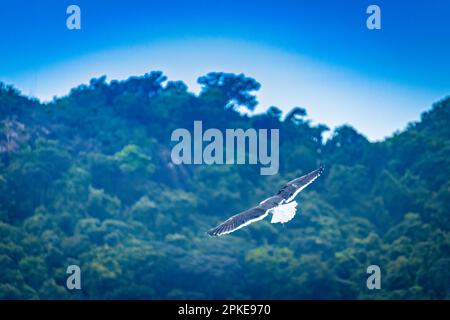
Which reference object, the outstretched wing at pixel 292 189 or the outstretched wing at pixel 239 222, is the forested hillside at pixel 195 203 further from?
the outstretched wing at pixel 239 222

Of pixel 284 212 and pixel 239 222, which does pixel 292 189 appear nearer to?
pixel 284 212

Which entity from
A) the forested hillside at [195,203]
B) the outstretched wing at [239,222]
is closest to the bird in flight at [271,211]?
the outstretched wing at [239,222]

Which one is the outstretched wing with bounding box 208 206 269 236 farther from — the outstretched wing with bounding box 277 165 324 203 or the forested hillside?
the forested hillside

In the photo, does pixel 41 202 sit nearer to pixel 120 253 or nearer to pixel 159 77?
pixel 120 253

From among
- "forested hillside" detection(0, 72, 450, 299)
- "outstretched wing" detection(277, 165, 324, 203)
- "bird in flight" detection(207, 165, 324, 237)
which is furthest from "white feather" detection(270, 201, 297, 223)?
"forested hillside" detection(0, 72, 450, 299)

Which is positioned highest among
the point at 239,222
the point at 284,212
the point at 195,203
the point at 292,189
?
the point at 195,203

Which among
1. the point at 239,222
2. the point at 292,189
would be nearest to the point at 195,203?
the point at 292,189
